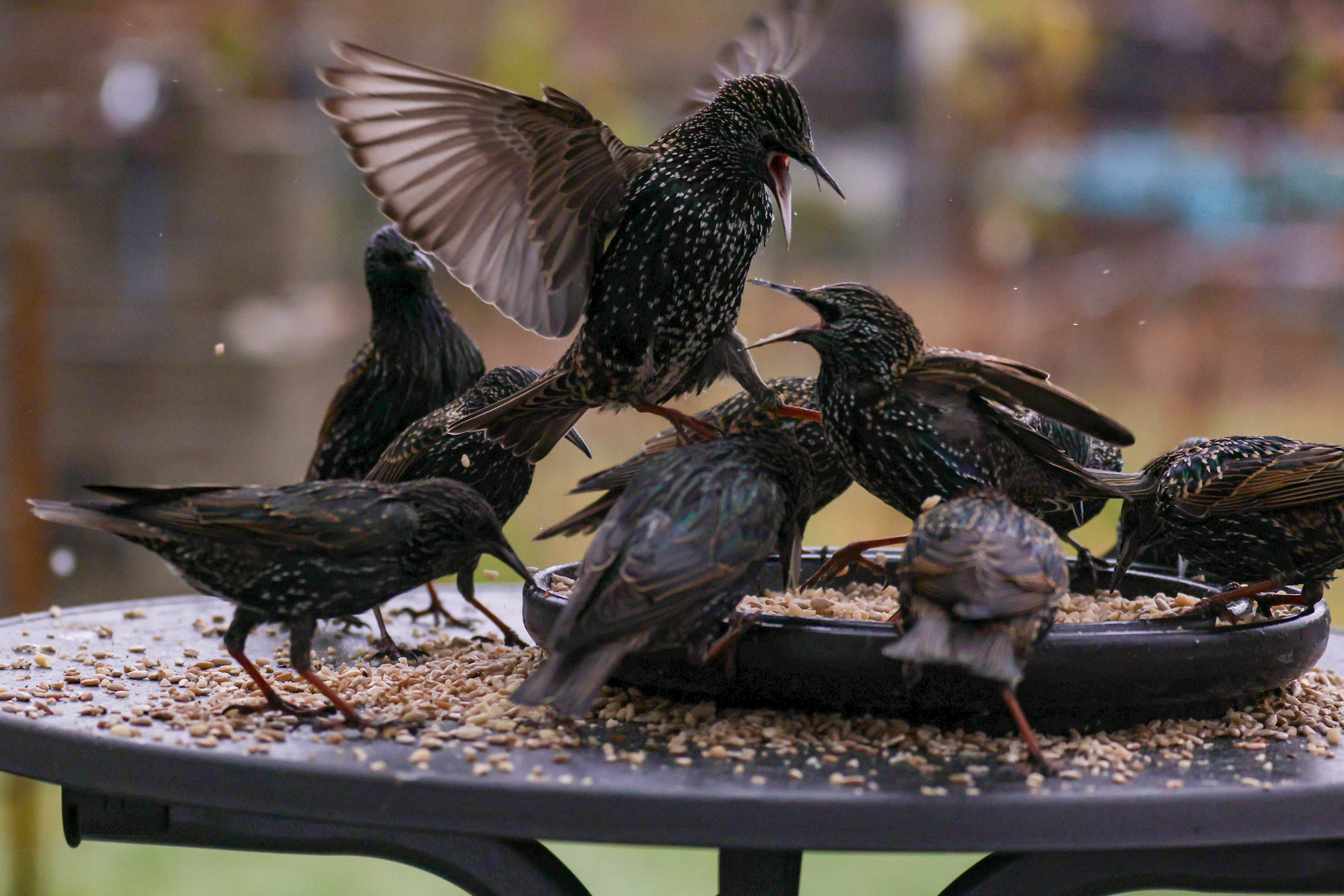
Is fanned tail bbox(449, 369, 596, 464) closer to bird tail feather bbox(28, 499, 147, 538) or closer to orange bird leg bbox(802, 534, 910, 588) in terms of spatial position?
orange bird leg bbox(802, 534, 910, 588)

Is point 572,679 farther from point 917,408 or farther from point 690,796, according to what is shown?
point 917,408

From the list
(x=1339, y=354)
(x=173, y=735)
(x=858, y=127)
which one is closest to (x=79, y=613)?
(x=173, y=735)

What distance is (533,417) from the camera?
3.02 metres

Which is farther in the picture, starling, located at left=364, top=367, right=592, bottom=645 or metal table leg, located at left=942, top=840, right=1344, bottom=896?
starling, located at left=364, top=367, right=592, bottom=645

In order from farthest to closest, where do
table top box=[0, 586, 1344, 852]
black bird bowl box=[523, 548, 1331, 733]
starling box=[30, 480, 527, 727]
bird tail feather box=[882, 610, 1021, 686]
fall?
starling box=[30, 480, 527, 727] < black bird bowl box=[523, 548, 1331, 733] < bird tail feather box=[882, 610, 1021, 686] < table top box=[0, 586, 1344, 852]

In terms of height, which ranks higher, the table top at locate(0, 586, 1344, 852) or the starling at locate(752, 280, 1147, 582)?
the starling at locate(752, 280, 1147, 582)

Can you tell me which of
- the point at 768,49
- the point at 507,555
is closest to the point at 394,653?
the point at 507,555

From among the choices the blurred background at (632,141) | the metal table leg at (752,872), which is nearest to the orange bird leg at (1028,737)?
the metal table leg at (752,872)

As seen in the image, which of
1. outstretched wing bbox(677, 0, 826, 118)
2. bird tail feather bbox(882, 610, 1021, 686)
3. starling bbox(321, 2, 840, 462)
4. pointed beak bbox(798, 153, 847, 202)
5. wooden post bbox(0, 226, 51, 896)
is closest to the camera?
bird tail feather bbox(882, 610, 1021, 686)

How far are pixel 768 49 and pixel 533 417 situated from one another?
1375 mm

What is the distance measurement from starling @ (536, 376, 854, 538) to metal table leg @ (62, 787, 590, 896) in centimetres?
95

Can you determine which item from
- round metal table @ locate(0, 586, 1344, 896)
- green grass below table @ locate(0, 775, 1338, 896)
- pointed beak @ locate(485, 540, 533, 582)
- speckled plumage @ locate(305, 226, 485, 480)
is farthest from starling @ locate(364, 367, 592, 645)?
green grass below table @ locate(0, 775, 1338, 896)

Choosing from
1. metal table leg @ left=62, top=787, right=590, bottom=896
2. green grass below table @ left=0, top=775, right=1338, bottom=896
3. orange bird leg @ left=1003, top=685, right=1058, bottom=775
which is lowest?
green grass below table @ left=0, top=775, right=1338, bottom=896

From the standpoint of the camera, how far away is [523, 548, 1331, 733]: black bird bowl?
2.21m
